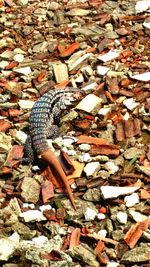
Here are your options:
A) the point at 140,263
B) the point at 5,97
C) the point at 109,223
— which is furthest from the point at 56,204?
the point at 5,97

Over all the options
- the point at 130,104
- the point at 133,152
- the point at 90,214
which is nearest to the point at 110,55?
the point at 130,104

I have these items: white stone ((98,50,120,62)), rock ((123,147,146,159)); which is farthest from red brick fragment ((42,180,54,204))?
white stone ((98,50,120,62))

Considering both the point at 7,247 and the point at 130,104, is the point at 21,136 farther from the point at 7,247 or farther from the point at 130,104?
the point at 7,247

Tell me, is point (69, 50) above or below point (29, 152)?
above

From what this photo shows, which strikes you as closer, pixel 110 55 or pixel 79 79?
pixel 79 79

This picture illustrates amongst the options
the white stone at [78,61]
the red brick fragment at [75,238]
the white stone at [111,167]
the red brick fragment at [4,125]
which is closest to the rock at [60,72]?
the white stone at [78,61]

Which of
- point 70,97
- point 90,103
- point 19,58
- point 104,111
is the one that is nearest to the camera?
point 104,111
